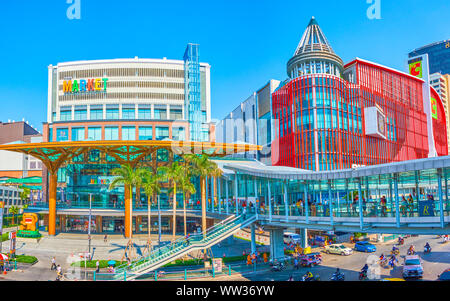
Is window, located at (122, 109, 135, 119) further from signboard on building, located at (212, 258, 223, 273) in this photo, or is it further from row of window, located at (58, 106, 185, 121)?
signboard on building, located at (212, 258, 223, 273)

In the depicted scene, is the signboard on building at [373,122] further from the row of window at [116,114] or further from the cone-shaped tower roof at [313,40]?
the row of window at [116,114]

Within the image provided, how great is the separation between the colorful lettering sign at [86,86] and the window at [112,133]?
37.1 feet

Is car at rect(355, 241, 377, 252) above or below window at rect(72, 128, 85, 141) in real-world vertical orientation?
below

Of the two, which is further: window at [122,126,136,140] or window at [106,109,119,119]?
window at [106,109,119,119]

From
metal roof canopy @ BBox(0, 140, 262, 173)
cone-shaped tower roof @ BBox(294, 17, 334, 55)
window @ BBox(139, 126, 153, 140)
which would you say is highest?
cone-shaped tower roof @ BBox(294, 17, 334, 55)

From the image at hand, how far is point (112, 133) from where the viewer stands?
8788 centimetres

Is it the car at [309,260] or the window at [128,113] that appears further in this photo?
the window at [128,113]

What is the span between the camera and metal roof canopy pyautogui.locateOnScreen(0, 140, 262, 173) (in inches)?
2375

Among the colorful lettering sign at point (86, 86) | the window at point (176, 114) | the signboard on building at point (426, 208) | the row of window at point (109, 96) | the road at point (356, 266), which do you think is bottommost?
the road at point (356, 266)

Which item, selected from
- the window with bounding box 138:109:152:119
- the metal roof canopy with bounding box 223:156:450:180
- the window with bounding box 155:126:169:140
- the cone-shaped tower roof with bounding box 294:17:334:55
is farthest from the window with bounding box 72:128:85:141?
the metal roof canopy with bounding box 223:156:450:180

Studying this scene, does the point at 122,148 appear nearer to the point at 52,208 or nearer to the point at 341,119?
the point at 52,208

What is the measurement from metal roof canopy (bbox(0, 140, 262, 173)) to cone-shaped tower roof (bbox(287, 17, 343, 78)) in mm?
33382

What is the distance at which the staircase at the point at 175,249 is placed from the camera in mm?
33688

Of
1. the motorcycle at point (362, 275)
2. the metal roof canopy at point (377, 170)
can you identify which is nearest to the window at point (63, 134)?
the metal roof canopy at point (377, 170)
